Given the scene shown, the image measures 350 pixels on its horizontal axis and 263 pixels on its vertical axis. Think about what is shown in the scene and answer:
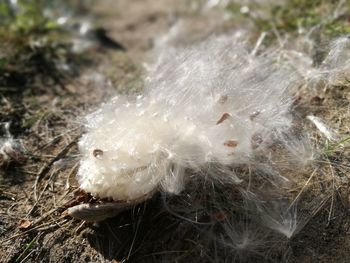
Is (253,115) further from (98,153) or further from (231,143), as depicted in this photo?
(98,153)

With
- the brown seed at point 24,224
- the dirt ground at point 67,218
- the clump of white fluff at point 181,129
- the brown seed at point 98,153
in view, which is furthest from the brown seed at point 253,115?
the brown seed at point 24,224

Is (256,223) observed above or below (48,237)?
below

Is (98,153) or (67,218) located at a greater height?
(98,153)

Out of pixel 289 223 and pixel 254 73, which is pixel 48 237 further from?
pixel 254 73

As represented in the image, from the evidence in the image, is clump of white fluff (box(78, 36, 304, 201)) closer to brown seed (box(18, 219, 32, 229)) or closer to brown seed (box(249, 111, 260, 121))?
brown seed (box(249, 111, 260, 121))

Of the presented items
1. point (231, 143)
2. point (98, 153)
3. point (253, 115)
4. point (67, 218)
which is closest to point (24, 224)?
point (67, 218)

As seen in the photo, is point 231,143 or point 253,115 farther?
point 253,115

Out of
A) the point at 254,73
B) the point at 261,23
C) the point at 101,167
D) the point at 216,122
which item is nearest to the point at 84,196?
the point at 101,167
